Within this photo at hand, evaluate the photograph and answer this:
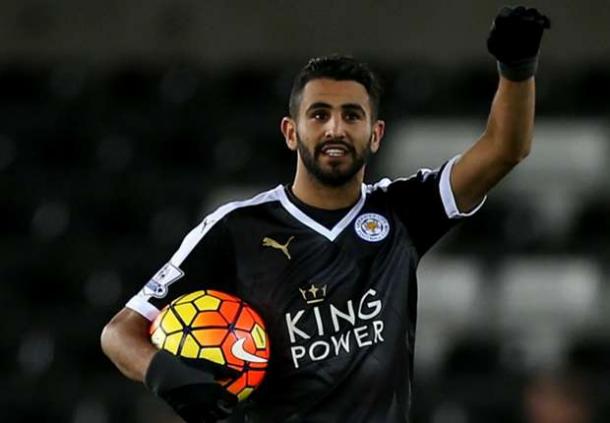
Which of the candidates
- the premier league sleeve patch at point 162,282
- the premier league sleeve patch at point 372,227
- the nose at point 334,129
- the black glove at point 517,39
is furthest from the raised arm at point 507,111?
the premier league sleeve patch at point 162,282

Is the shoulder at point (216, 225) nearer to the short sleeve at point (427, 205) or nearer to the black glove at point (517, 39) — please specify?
the short sleeve at point (427, 205)

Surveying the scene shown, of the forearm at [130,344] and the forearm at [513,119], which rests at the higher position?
the forearm at [513,119]

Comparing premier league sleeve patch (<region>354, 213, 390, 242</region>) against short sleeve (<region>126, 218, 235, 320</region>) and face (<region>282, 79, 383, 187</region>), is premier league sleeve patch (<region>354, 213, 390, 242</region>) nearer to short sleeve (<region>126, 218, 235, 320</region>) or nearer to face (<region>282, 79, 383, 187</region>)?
face (<region>282, 79, 383, 187</region>)

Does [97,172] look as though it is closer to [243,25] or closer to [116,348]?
[243,25]

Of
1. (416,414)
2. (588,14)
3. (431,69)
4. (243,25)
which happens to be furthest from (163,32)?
(416,414)

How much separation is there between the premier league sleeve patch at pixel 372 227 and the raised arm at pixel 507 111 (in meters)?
0.21

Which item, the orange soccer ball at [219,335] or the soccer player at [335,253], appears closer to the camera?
the orange soccer ball at [219,335]

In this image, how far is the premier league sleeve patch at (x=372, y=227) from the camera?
13.1ft

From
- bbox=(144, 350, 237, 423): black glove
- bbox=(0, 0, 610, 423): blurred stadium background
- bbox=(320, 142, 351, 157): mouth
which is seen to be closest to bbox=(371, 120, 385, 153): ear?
bbox=(320, 142, 351, 157): mouth

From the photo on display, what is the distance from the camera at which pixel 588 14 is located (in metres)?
9.99

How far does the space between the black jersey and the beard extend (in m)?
0.15

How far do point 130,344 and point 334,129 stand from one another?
29.6 inches

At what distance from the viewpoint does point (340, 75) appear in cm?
396

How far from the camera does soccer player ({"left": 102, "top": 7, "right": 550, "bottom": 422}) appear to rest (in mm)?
3834
